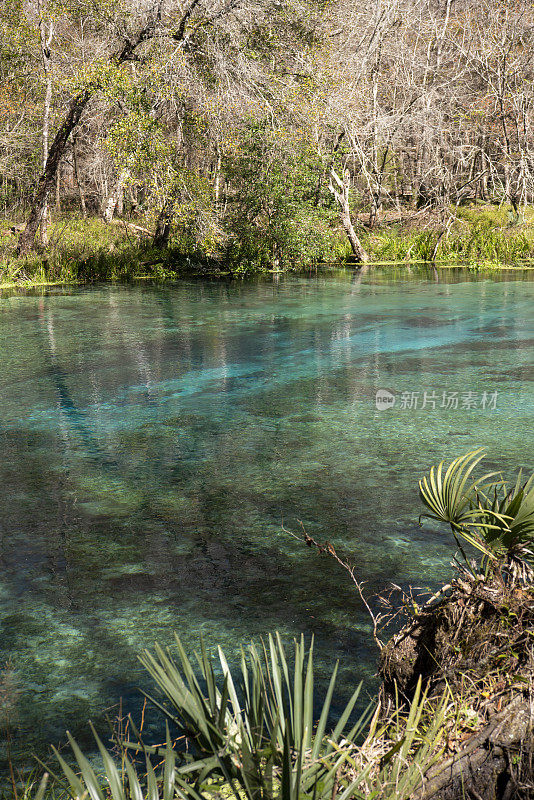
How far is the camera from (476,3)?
2420cm

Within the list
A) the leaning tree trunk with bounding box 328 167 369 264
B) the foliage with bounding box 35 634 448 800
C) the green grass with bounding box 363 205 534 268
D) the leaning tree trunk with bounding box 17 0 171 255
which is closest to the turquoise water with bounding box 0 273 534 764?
the foliage with bounding box 35 634 448 800

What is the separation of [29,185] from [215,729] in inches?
967

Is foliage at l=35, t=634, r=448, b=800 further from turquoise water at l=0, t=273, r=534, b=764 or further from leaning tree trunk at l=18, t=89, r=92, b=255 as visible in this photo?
leaning tree trunk at l=18, t=89, r=92, b=255

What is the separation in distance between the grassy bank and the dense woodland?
0.25 meters

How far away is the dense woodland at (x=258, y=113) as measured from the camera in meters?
15.6

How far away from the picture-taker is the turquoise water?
10.9 feet

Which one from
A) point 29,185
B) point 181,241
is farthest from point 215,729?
point 29,185

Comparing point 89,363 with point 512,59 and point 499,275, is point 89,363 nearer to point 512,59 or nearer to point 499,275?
point 499,275

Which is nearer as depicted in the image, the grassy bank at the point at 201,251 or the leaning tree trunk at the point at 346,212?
the grassy bank at the point at 201,251

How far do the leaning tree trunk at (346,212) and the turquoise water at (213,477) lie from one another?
9186mm

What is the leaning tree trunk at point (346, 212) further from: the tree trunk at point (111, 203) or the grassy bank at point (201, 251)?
the tree trunk at point (111, 203)

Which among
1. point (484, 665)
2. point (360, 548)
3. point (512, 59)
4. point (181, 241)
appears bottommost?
point (360, 548)

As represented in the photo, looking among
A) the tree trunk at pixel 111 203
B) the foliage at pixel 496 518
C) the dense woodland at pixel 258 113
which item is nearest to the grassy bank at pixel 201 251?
the dense woodland at pixel 258 113

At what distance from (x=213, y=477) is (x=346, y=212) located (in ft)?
51.8
